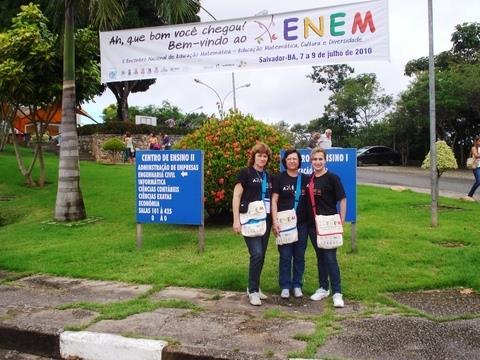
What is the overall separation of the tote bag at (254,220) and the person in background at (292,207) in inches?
4.9

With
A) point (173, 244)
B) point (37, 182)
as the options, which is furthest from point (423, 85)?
point (173, 244)

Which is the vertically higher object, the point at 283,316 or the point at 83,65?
the point at 83,65

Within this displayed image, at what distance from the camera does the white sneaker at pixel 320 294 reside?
560 centimetres

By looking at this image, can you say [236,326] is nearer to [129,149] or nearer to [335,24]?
[335,24]

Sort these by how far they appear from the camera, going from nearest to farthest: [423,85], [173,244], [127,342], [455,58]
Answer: [127,342] → [173,244] → [423,85] → [455,58]

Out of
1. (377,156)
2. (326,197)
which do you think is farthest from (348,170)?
(377,156)

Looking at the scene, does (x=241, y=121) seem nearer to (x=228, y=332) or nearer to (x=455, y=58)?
(x=228, y=332)

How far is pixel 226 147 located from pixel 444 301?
4.65 meters

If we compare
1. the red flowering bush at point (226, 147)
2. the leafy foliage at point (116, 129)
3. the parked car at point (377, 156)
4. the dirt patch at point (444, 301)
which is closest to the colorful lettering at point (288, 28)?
the red flowering bush at point (226, 147)

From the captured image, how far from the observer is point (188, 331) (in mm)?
4746

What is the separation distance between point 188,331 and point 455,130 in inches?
1291

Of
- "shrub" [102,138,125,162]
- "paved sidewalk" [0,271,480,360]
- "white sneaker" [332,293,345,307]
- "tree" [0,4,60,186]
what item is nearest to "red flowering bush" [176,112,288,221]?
"paved sidewalk" [0,271,480,360]

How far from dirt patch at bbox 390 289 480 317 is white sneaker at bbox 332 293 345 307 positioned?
0.56 meters

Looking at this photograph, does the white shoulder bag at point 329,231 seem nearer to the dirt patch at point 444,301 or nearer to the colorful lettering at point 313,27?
the dirt patch at point 444,301
